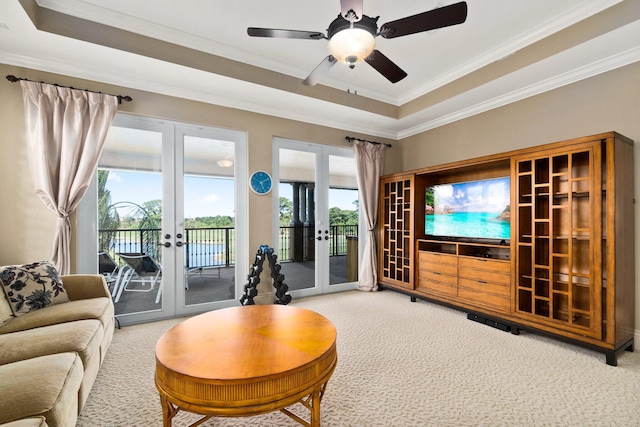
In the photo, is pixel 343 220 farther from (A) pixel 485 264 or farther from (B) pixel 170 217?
(B) pixel 170 217

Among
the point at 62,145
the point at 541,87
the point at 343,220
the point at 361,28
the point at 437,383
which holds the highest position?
the point at 541,87

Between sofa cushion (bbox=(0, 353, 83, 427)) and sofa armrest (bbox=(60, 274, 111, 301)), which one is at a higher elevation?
sofa armrest (bbox=(60, 274, 111, 301))

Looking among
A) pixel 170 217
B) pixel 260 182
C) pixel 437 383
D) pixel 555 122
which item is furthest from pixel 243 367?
pixel 555 122

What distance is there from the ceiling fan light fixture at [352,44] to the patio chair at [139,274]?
299cm

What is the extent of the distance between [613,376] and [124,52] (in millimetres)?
4880

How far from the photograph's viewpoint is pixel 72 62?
2.81 m

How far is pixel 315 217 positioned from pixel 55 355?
3.28 metres

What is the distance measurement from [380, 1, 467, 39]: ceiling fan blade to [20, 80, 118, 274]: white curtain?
2904mm

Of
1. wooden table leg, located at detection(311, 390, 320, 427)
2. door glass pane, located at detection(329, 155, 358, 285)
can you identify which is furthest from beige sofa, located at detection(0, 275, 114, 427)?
door glass pane, located at detection(329, 155, 358, 285)

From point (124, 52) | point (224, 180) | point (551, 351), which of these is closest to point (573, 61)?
point (551, 351)

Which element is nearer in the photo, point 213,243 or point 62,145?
point 62,145

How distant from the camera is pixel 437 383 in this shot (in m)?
2.05

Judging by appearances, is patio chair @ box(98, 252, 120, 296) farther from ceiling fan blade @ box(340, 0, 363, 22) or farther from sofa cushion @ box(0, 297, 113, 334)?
ceiling fan blade @ box(340, 0, 363, 22)

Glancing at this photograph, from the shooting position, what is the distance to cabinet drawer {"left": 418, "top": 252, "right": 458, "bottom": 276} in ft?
11.6
